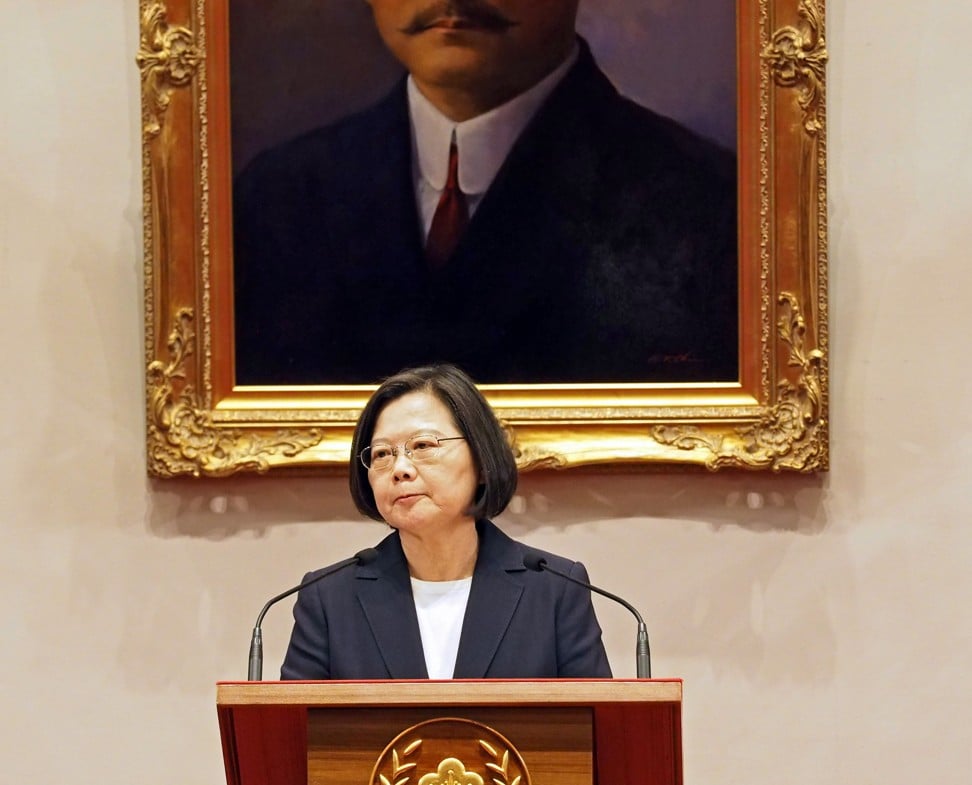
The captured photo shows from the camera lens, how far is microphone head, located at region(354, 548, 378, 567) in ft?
10.1

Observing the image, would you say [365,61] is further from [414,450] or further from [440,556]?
[440,556]

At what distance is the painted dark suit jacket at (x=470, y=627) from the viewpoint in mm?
2959

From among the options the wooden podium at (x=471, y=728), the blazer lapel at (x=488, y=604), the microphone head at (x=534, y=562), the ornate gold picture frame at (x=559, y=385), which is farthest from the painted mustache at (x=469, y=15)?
the wooden podium at (x=471, y=728)

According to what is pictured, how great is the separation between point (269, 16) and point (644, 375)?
155 cm

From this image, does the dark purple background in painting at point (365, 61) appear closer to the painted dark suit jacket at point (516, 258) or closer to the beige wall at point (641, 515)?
the painted dark suit jacket at point (516, 258)

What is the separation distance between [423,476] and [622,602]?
50 cm

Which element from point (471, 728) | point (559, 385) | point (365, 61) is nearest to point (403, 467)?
point (471, 728)

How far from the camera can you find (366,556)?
10.1 ft

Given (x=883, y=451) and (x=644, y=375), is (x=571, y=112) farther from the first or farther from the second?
(x=883, y=451)

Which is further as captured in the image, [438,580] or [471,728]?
[438,580]

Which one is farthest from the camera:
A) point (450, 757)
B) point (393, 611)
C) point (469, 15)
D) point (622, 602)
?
point (469, 15)

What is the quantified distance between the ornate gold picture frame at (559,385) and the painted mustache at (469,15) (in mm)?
633

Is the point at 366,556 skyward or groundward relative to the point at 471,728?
skyward

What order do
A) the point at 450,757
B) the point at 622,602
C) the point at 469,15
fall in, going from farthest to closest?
the point at 469,15 → the point at 622,602 → the point at 450,757
